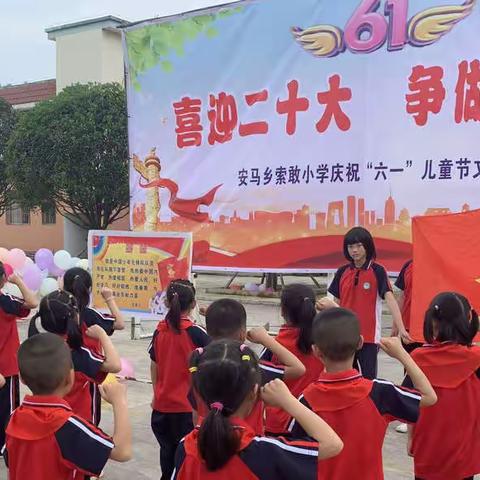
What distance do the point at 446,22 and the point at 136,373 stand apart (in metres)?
4.31

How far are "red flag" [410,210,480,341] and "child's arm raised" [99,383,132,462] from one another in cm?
240

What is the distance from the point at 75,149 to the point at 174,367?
14957 mm

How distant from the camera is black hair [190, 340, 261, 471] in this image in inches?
57.5

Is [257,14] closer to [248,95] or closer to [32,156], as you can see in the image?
[248,95]

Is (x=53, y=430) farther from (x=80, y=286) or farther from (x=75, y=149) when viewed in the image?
(x=75, y=149)

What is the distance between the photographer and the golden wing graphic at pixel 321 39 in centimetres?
625

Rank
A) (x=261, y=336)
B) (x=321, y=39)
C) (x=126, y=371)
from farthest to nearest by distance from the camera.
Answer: (x=321, y=39)
(x=126, y=371)
(x=261, y=336)

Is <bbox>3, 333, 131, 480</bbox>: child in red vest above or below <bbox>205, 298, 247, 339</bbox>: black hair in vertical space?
below

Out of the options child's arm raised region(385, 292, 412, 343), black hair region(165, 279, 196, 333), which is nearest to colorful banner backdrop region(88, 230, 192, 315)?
child's arm raised region(385, 292, 412, 343)

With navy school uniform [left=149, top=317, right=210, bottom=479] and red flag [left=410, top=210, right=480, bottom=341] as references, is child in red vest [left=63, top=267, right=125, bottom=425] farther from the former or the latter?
red flag [left=410, top=210, right=480, bottom=341]

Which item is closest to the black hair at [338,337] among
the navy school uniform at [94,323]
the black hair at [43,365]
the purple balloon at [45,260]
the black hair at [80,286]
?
the black hair at [43,365]

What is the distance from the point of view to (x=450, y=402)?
7.88 feet

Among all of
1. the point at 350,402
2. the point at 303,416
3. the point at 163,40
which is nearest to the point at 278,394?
the point at 303,416

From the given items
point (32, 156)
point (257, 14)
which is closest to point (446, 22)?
point (257, 14)
